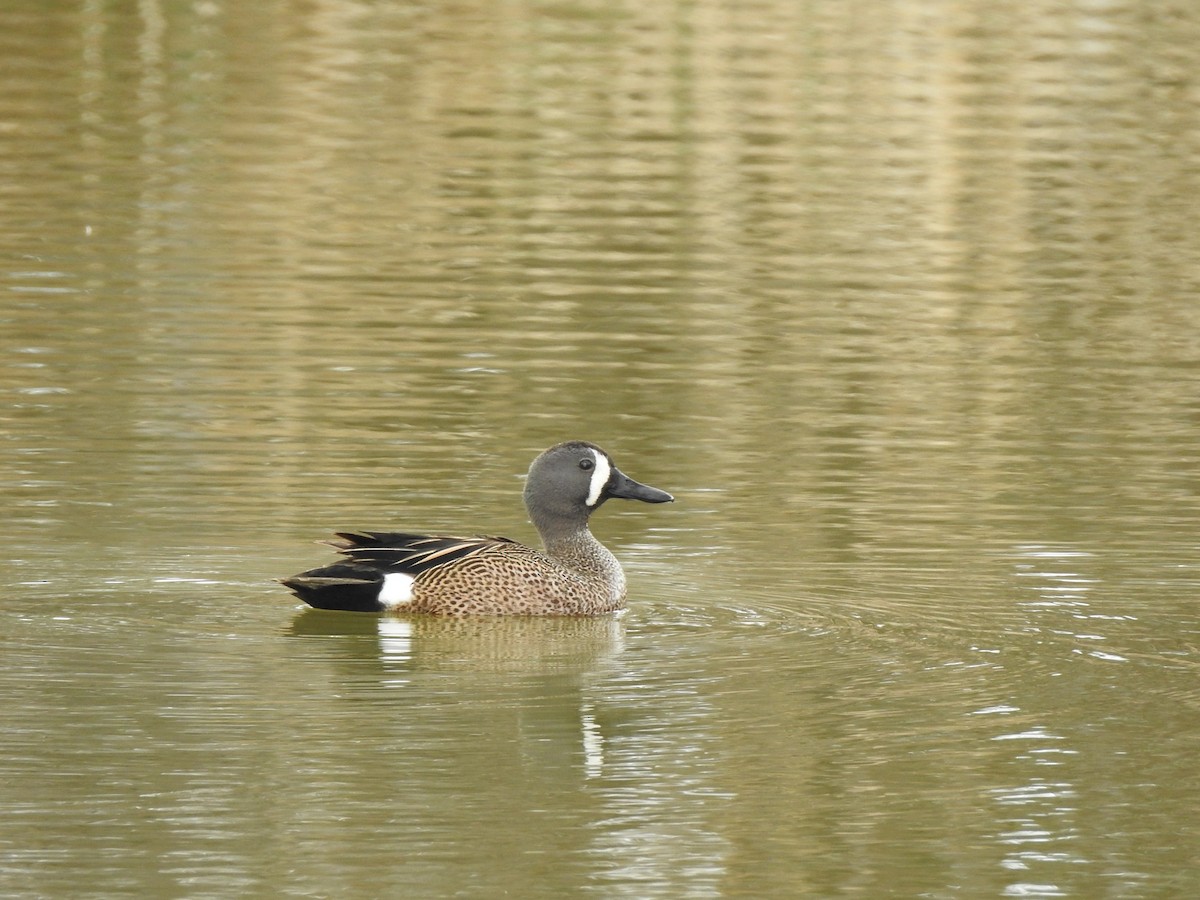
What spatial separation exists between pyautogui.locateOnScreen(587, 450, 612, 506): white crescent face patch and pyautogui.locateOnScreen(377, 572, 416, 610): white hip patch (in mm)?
1157

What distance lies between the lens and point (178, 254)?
22594 mm

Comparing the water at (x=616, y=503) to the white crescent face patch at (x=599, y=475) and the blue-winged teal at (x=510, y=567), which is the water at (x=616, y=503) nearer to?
the blue-winged teal at (x=510, y=567)

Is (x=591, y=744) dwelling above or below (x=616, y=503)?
below

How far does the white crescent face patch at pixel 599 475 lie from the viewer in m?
12.4

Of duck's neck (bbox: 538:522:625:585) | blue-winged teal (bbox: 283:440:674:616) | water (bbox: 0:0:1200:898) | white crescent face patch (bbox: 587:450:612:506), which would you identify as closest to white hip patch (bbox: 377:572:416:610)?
blue-winged teal (bbox: 283:440:674:616)

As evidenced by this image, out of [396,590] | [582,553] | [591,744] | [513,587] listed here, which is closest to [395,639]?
[396,590]

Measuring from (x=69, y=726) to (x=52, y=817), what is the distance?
1099mm

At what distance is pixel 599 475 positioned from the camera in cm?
1240

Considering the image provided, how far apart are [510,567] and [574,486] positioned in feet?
2.49

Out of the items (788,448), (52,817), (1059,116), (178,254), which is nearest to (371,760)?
(52,817)

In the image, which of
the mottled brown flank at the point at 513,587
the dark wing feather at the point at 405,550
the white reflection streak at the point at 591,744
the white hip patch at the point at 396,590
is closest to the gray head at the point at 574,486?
the mottled brown flank at the point at 513,587

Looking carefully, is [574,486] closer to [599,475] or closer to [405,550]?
[599,475]

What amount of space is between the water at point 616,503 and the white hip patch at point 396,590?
0.11 metres

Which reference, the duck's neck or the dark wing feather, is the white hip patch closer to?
the dark wing feather
